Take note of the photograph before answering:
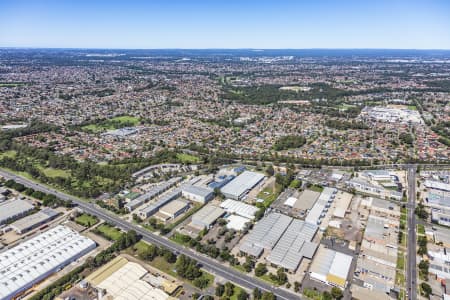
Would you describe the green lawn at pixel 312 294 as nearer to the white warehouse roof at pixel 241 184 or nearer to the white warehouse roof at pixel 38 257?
the white warehouse roof at pixel 241 184

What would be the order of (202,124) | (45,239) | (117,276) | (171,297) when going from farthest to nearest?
(202,124)
(45,239)
(117,276)
(171,297)

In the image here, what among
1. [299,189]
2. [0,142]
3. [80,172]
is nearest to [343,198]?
[299,189]

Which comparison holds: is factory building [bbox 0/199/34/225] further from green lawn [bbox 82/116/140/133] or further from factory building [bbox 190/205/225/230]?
green lawn [bbox 82/116/140/133]

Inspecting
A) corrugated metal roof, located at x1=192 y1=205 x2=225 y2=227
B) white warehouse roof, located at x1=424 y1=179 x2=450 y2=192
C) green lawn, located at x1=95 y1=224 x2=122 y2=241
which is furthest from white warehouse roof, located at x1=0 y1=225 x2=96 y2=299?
white warehouse roof, located at x1=424 y1=179 x2=450 y2=192

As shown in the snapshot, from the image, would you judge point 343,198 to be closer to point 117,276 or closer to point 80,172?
point 117,276

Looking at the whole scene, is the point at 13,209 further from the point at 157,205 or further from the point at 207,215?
the point at 207,215

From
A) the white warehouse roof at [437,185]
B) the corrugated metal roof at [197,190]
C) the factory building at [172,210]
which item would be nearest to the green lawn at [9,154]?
the corrugated metal roof at [197,190]
